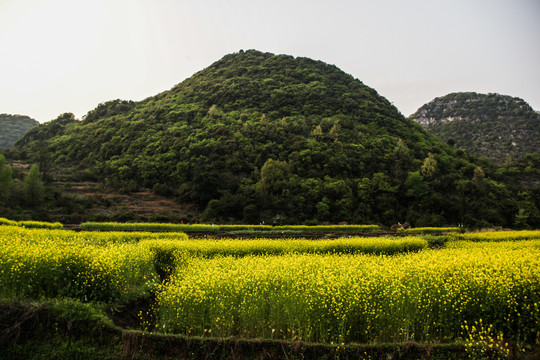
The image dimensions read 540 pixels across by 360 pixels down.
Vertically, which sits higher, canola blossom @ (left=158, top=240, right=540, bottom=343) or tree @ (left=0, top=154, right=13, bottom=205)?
tree @ (left=0, top=154, right=13, bottom=205)

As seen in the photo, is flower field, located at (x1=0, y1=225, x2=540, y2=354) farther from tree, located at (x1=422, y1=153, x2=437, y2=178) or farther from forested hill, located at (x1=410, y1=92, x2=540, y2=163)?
forested hill, located at (x1=410, y1=92, x2=540, y2=163)

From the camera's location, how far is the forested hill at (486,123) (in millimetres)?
100875

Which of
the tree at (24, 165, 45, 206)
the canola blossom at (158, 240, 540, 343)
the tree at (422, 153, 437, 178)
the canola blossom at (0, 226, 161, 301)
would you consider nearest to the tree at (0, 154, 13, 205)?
the tree at (24, 165, 45, 206)


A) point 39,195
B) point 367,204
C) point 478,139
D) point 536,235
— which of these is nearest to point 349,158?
point 367,204

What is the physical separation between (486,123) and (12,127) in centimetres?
18318

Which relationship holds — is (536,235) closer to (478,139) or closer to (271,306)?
(271,306)

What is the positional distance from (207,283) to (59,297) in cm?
366

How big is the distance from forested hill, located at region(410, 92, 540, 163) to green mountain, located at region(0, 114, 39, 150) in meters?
147

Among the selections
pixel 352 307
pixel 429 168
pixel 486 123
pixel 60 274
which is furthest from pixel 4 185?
pixel 486 123

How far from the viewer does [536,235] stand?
22.2 metres

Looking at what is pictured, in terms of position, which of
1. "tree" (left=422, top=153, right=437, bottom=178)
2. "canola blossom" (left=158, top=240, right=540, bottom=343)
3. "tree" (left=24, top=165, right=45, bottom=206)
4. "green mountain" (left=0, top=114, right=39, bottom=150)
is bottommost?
"canola blossom" (left=158, top=240, right=540, bottom=343)

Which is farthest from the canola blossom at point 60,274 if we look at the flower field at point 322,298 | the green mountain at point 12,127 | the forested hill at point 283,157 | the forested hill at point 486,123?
the green mountain at point 12,127

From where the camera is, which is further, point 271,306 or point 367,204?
point 367,204

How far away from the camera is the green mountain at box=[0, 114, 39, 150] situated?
121200 mm
